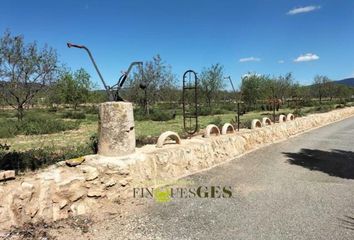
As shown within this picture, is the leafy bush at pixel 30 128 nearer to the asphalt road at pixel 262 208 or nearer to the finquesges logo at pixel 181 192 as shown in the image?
the finquesges logo at pixel 181 192

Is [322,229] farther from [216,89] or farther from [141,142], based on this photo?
[216,89]

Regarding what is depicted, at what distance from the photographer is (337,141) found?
1220cm

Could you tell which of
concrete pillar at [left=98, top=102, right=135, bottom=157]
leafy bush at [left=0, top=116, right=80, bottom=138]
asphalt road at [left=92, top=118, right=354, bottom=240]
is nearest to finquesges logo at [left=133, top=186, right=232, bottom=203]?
asphalt road at [left=92, top=118, right=354, bottom=240]

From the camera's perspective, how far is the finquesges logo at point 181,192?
580 cm

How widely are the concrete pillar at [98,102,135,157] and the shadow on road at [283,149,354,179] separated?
4.76 metres

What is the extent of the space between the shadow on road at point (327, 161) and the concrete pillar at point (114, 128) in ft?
15.6

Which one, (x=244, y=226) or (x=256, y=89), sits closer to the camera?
(x=244, y=226)

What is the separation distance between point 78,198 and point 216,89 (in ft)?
108

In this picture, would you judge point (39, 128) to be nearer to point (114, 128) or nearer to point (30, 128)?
point (30, 128)

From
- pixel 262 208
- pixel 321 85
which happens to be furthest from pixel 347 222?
pixel 321 85

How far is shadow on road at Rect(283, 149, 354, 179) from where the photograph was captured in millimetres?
7594

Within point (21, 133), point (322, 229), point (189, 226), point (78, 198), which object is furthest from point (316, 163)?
point (21, 133)

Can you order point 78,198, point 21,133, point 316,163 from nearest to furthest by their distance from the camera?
point 78,198
point 316,163
point 21,133

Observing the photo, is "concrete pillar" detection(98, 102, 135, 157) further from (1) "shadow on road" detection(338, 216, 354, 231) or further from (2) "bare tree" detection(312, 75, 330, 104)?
→ (2) "bare tree" detection(312, 75, 330, 104)
